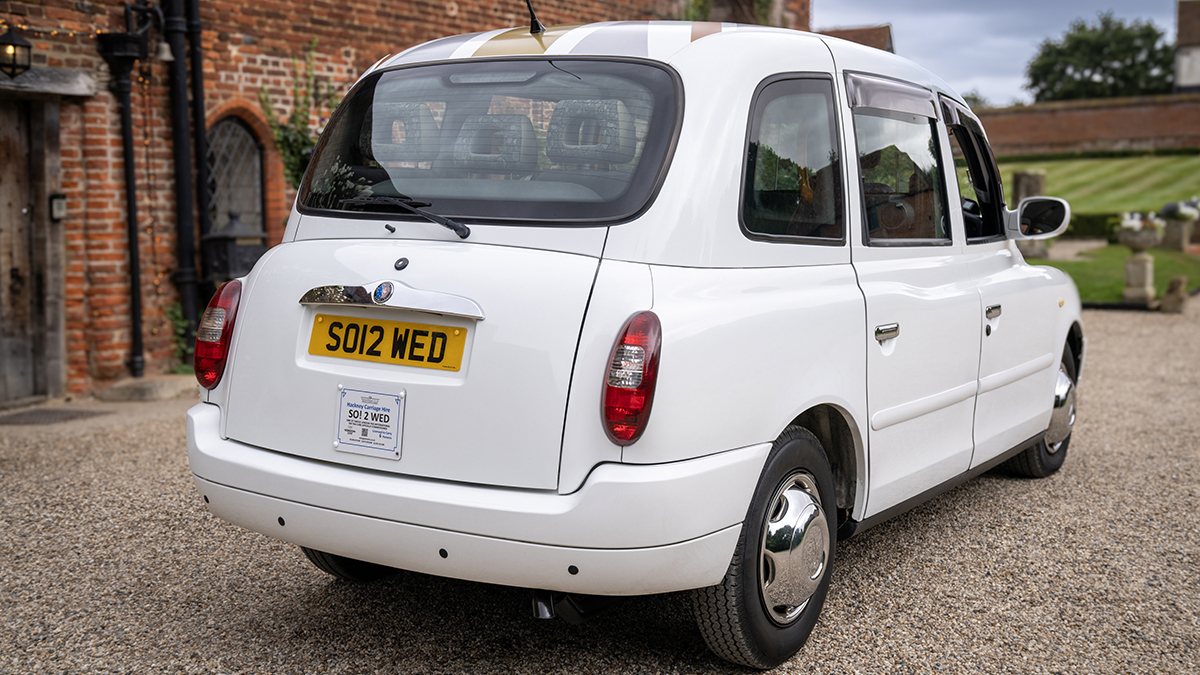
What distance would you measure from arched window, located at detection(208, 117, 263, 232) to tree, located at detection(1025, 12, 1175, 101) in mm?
78027

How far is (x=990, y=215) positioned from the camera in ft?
14.8

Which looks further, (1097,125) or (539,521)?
(1097,125)

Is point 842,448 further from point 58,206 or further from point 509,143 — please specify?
point 58,206

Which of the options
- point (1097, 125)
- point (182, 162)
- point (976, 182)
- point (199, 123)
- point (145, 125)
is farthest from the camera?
point (1097, 125)

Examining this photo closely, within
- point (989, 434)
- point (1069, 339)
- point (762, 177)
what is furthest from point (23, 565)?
point (1069, 339)

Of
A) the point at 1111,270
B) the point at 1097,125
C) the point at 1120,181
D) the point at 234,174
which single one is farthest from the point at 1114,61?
the point at 234,174

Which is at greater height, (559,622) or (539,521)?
(539,521)

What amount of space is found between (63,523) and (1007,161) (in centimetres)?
4796

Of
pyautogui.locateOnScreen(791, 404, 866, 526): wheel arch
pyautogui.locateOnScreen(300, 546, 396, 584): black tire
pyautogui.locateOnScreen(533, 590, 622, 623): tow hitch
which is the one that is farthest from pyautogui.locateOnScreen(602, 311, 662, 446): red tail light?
pyautogui.locateOnScreen(300, 546, 396, 584): black tire

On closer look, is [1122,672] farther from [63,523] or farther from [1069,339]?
[63,523]

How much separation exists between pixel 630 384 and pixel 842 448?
117 cm

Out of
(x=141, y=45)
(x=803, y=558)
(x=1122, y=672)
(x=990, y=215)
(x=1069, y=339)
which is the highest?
(x=141, y=45)

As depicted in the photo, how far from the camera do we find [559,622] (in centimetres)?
349

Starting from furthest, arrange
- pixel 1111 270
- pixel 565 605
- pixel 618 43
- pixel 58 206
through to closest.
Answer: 1. pixel 1111 270
2. pixel 58 206
3. pixel 618 43
4. pixel 565 605
